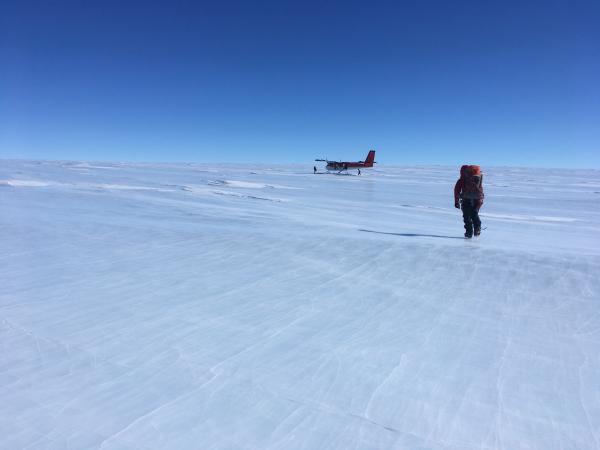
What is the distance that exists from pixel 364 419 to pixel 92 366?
Answer: 1.58 m

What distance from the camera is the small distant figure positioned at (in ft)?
20.9

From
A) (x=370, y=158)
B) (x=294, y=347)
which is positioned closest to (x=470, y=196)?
(x=294, y=347)

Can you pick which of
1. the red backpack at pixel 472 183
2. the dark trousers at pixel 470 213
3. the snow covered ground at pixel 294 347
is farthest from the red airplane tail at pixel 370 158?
the snow covered ground at pixel 294 347

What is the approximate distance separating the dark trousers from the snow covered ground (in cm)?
116

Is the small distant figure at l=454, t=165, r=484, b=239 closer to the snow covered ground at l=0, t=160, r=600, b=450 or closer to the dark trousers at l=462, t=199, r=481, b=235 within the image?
the dark trousers at l=462, t=199, r=481, b=235

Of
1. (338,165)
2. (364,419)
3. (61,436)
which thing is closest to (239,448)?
(364,419)

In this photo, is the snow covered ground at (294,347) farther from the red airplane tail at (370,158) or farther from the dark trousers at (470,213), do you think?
the red airplane tail at (370,158)

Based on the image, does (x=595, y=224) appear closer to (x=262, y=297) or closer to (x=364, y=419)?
(x=262, y=297)

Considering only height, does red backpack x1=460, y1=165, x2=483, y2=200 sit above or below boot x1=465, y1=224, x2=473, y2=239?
above

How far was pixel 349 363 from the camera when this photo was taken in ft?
7.77

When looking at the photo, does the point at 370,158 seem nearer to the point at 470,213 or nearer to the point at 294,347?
the point at 470,213

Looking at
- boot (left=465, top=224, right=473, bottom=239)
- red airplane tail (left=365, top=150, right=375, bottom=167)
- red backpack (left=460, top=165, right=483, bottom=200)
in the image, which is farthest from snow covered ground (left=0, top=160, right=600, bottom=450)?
red airplane tail (left=365, top=150, right=375, bottom=167)

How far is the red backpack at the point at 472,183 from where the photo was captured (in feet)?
20.9

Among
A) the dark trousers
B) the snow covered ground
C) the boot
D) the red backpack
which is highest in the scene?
the red backpack
